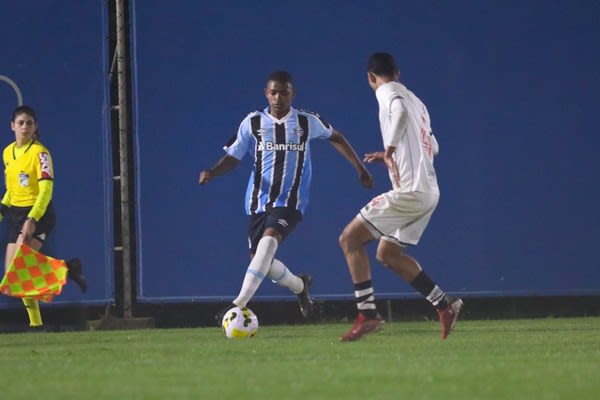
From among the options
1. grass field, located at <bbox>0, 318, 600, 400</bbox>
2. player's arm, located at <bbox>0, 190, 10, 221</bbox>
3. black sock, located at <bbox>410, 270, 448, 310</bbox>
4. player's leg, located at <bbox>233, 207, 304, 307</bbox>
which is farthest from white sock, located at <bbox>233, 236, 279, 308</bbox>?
player's arm, located at <bbox>0, 190, 10, 221</bbox>

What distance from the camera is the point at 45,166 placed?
1097cm

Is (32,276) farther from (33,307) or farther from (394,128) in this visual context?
(394,128)

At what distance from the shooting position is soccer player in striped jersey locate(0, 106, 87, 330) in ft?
36.0

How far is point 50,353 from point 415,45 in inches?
198

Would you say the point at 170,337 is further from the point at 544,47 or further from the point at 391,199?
the point at 544,47

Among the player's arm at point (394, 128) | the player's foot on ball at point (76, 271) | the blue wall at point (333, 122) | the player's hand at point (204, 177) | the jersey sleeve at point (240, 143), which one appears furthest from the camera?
the blue wall at point (333, 122)

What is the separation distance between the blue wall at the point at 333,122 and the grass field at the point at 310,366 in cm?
175

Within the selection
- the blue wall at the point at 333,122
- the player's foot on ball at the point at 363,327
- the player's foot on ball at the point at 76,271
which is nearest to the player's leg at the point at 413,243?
the player's foot on ball at the point at 363,327

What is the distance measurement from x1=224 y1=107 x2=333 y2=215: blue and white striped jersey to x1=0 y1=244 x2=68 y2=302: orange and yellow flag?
6.16ft

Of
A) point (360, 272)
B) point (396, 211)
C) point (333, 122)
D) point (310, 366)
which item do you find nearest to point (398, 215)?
point (396, 211)

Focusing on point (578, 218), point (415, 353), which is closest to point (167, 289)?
point (578, 218)

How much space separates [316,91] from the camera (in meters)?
12.0

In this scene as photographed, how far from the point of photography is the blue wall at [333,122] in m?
11.7

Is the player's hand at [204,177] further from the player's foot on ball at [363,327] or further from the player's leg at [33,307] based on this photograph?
the player's leg at [33,307]
